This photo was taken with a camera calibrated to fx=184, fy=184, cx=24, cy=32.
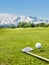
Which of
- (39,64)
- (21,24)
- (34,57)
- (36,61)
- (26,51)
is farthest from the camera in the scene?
(21,24)

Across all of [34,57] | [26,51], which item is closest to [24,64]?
[34,57]

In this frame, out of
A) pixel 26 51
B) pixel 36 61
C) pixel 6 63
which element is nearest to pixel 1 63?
pixel 6 63

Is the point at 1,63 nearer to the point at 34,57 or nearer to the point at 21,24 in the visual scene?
the point at 34,57

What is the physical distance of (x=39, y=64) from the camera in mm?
10820

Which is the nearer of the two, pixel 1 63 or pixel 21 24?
pixel 1 63

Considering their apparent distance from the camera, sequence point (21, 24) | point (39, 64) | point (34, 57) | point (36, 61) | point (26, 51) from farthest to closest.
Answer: point (21, 24), point (26, 51), point (34, 57), point (36, 61), point (39, 64)

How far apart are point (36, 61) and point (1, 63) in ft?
7.20

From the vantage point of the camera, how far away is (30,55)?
1366 centimetres

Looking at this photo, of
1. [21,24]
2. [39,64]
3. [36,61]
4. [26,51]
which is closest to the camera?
[39,64]

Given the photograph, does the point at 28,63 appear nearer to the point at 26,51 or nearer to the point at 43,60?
the point at 43,60

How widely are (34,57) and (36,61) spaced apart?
1.26m

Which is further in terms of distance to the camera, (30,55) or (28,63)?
(30,55)

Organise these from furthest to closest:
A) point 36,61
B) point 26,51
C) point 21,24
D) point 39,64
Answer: point 21,24, point 26,51, point 36,61, point 39,64

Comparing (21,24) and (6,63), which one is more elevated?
(6,63)
